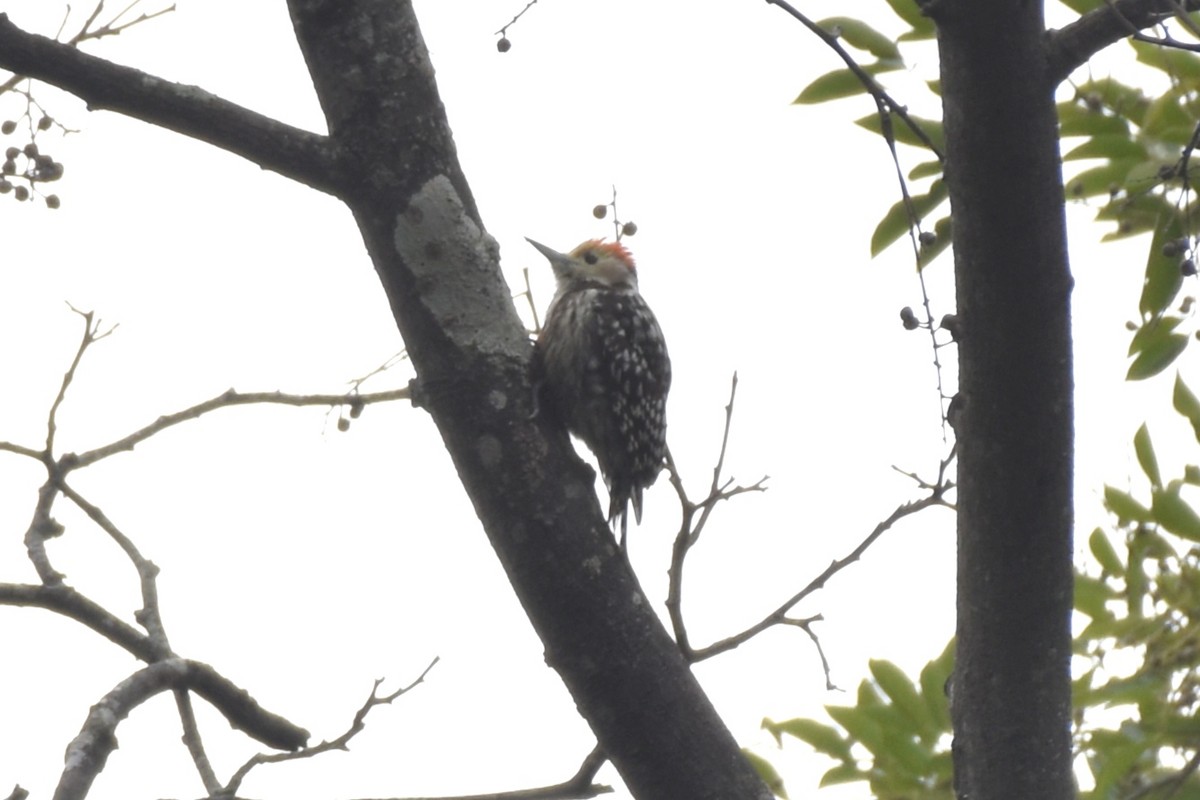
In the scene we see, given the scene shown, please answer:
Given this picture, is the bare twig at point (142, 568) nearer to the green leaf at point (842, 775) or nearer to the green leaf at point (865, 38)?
the green leaf at point (842, 775)

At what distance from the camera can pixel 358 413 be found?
4.01m

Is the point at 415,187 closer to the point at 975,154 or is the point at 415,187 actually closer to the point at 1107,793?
the point at 975,154

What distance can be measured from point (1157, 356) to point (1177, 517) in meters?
0.38

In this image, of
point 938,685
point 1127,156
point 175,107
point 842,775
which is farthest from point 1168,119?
point 175,107

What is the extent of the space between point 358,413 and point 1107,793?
2.23m

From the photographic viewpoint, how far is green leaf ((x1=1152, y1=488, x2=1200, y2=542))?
124 inches

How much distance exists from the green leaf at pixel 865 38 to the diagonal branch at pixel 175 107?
3.71 feet

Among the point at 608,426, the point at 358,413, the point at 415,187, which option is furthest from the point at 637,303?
the point at 415,187

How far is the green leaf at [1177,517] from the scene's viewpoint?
315 centimetres

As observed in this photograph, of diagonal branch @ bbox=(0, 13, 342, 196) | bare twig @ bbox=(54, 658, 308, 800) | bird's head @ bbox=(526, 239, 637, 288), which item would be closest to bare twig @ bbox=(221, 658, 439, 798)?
bare twig @ bbox=(54, 658, 308, 800)

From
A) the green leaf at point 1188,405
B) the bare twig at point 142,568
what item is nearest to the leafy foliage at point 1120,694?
the green leaf at point 1188,405

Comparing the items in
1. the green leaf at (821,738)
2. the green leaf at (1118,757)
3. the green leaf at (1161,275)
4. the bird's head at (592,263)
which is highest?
the bird's head at (592,263)

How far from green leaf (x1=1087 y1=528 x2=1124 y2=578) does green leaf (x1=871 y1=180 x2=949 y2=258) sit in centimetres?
93

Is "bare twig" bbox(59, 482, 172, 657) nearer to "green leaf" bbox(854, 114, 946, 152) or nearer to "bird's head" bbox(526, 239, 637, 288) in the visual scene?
"green leaf" bbox(854, 114, 946, 152)
